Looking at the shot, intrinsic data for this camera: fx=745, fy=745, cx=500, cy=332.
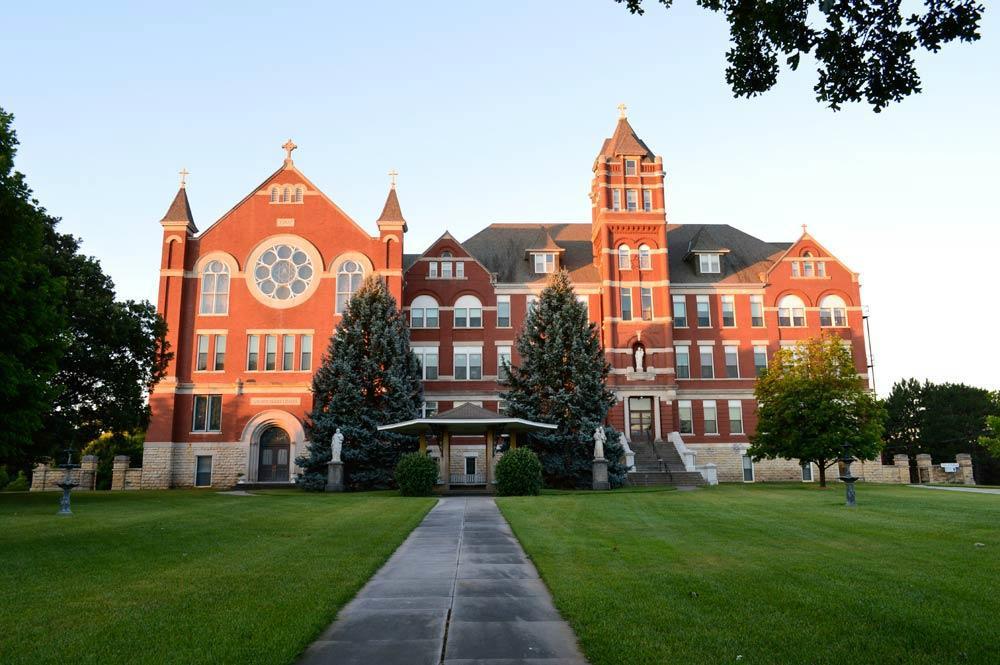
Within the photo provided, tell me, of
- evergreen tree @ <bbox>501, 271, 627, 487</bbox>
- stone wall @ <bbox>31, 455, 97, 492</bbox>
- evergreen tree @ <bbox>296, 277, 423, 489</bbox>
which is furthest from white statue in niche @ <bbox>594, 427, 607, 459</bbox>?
stone wall @ <bbox>31, 455, 97, 492</bbox>

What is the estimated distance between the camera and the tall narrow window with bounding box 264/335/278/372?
43.7 meters

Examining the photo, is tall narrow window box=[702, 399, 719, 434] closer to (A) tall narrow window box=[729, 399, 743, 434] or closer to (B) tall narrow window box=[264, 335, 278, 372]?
(A) tall narrow window box=[729, 399, 743, 434]

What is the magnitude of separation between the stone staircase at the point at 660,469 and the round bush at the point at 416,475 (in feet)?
42.4

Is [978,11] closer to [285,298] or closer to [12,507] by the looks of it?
[12,507]

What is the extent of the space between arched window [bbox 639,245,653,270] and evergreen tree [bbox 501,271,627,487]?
35.0 feet

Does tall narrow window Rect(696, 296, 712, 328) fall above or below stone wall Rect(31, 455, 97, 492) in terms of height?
above

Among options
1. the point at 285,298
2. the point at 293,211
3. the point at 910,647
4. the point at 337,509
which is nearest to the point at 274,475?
the point at 285,298

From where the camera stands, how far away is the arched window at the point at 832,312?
4909cm

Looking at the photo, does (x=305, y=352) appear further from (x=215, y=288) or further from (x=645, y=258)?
(x=645, y=258)

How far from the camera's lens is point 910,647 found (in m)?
6.57

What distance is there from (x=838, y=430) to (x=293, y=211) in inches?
1271

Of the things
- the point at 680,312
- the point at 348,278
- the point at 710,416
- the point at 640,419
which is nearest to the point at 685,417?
the point at 710,416

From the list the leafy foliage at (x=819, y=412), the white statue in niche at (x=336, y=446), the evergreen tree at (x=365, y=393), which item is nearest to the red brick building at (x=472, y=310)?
the evergreen tree at (x=365, y=393)

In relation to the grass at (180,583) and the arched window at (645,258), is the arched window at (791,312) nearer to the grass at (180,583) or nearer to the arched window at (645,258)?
the arched window at (645,258)
